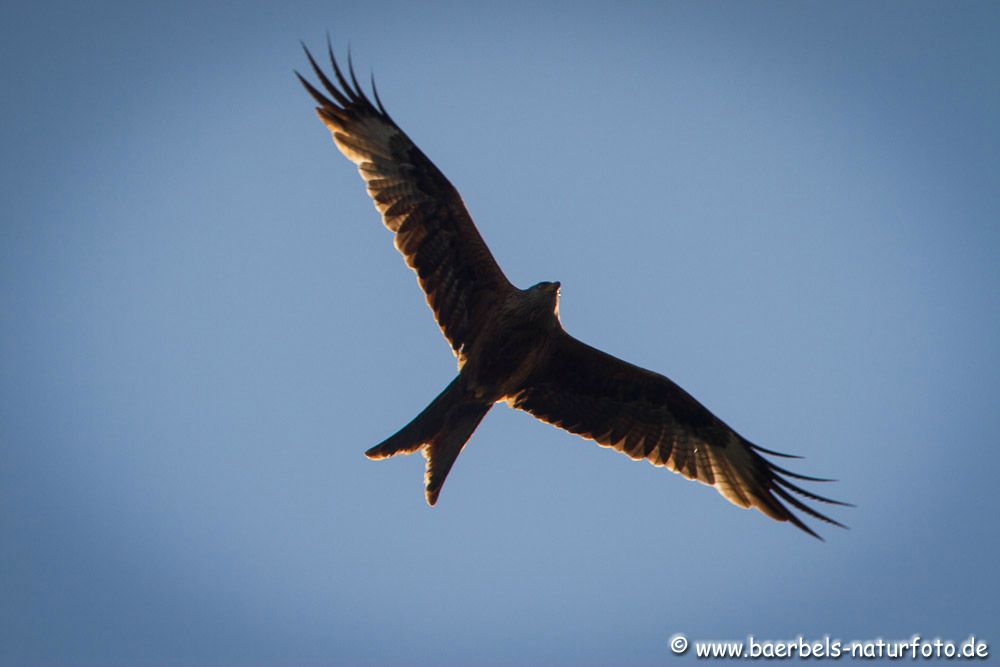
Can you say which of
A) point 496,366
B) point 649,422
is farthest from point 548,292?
point 649,422

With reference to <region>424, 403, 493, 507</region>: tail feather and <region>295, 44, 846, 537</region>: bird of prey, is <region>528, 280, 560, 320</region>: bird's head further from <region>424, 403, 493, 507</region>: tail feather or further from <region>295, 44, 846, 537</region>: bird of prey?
<region>424, 403, 493, 507</region>: tail feather

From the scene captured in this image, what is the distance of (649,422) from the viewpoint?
9.00m

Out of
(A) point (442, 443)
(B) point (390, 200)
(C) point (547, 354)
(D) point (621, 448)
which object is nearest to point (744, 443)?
(D) point (621, 448)

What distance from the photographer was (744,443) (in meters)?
8.89

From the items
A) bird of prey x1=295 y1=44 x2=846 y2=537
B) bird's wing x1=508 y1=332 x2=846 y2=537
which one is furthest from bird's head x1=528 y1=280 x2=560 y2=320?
bird's wing x1=508 y1=332 x2=846 y2=537

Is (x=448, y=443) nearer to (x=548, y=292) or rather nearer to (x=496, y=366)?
(x=496, y=366)

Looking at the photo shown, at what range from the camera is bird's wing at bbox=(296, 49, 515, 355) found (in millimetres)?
8242

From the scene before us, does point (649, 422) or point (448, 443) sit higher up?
point (649, 422)

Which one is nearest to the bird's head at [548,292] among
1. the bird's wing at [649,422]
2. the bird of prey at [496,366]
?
the bird of prey at [496,366]

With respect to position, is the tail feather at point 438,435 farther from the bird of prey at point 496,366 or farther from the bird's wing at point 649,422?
the bird's wing at point 649,422

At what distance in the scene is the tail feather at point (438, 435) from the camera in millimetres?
7629

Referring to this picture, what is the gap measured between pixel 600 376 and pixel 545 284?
122 centimetres

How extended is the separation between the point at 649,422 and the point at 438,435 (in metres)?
2.23

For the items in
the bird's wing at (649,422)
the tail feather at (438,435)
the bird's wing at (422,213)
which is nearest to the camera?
the tail feather at (438,435)
